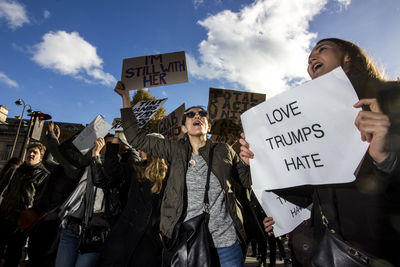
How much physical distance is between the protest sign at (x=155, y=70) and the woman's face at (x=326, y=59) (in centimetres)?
256

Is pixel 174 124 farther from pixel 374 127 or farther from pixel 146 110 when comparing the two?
pixel 374 127

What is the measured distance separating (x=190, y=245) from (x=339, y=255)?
1112 millimetres

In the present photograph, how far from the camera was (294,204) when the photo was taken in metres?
1.86

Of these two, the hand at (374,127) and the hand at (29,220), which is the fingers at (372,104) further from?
the hand at (29,220)

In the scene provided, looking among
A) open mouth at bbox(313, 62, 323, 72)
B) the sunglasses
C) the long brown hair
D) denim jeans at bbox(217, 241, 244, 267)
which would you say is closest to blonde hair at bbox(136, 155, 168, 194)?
the sunglasses

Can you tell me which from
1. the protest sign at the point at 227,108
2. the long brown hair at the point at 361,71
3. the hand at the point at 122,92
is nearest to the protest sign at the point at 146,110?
the hand at the point at 122,92

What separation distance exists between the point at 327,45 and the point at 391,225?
1166 millimetres

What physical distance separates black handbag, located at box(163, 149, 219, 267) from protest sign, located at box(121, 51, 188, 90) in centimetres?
259

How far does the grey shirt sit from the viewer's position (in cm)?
199

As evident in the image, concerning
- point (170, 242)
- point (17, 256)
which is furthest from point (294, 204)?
point (17, 256)

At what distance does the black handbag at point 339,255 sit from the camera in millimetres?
970

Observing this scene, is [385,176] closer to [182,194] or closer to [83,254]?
[182,194]

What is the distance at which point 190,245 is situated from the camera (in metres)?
1.79

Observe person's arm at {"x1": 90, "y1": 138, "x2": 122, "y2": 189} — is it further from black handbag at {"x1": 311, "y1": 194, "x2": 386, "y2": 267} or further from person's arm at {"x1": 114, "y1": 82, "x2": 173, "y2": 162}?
black handbag at {"x1": 311, "y1": 194, "x2": 386, "y2": 267}
